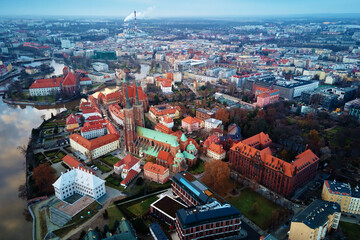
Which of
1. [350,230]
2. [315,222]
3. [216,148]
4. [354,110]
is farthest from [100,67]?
[350,230]

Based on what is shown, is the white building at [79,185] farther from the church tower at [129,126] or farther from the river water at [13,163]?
the church tower at [129,126]

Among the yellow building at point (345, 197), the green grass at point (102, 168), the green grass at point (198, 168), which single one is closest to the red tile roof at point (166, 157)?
the green grass at point (198, 168)

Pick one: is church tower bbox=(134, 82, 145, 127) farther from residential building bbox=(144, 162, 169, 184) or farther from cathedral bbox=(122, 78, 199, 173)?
residential building bbox=(144, 162, 169, 184)

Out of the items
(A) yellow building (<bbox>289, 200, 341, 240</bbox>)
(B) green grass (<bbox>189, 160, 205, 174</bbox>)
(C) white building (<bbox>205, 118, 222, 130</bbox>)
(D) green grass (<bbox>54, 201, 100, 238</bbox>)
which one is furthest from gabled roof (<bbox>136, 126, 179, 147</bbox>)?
(A) yellow building (<bbox>289, 200, 341, 240</bbox>)

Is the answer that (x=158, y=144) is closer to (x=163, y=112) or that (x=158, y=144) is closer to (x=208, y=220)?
(x=163, y=112)

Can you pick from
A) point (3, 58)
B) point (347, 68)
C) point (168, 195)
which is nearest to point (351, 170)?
point (168, 195)

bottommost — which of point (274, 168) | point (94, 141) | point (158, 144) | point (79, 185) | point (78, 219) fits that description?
point (78, 219)

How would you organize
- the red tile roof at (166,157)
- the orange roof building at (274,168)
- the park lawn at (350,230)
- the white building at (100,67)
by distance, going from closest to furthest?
the park lawn at (350,230) → the orange roof building at (274,168) → the red tile roof at (166,157) → the white building at (100,67)

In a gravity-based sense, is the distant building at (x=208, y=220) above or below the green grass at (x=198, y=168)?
above
